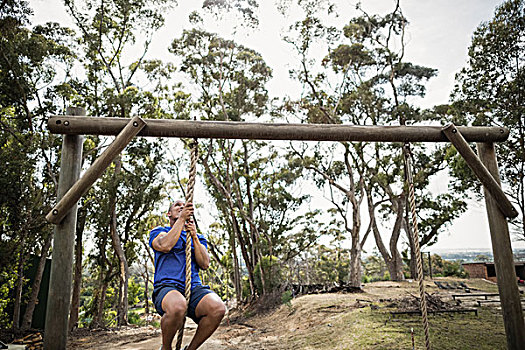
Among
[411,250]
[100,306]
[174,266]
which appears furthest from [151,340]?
[411,250]

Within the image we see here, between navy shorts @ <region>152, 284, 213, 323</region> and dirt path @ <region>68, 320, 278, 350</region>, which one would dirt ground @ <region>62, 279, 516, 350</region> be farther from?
navy shorts @ <region>152, 284, 213, 323</region>

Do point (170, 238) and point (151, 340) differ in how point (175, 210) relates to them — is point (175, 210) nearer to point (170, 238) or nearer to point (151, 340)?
point (170, 238)

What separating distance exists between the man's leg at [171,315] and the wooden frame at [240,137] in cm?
58

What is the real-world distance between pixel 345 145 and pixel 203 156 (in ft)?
15.7

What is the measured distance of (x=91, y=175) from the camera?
214cm

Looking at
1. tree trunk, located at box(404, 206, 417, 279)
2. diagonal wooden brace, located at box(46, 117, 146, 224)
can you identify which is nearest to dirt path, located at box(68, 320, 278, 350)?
diagonal wooden brace, located at box(46, 117, 146, 224)

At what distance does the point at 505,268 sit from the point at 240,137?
6.88 feet

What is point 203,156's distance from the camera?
11.8 metres

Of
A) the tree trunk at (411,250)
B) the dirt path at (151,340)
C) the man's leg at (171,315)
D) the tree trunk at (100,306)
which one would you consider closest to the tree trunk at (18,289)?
the dirt path at (151,340)

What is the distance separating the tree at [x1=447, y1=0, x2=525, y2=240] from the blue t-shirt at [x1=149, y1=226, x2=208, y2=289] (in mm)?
8776

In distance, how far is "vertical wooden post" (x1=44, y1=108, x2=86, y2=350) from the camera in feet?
6.54

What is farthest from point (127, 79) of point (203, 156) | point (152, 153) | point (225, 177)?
point (225, 177)

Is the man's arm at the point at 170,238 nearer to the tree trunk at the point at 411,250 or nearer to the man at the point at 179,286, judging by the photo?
the man at the point at 179,286

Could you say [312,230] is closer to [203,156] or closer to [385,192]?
[385,192]
